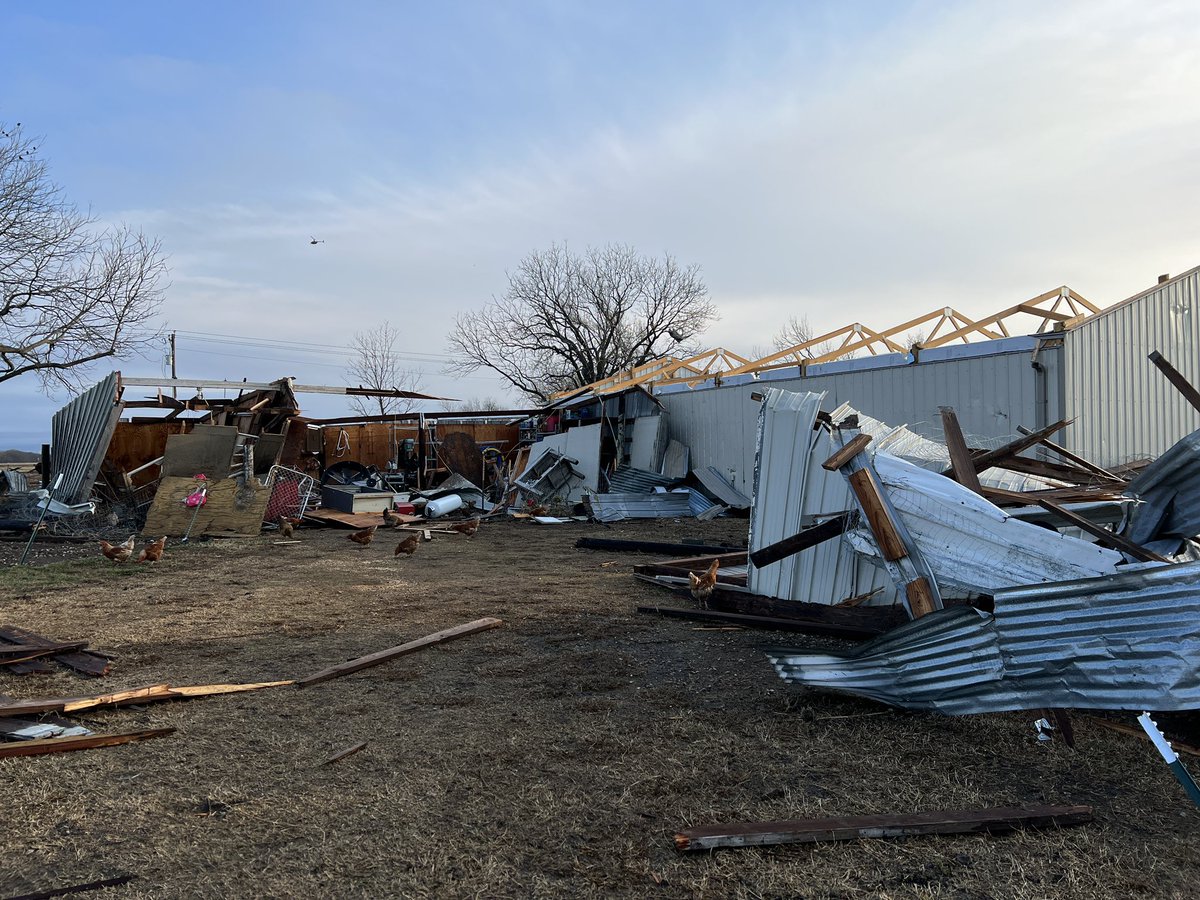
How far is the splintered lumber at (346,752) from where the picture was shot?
4.18 metres

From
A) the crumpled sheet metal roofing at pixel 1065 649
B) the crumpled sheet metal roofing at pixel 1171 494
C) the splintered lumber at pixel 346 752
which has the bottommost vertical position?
the splintered lumber at pixel 346 752

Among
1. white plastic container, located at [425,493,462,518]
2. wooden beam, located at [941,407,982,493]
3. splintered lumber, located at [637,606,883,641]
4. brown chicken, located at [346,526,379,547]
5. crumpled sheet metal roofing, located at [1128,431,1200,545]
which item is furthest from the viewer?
white plastic container, located at [425,493,462,518]

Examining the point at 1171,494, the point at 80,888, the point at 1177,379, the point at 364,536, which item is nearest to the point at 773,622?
the point at 1171,494

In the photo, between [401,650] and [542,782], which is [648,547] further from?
[542,782]

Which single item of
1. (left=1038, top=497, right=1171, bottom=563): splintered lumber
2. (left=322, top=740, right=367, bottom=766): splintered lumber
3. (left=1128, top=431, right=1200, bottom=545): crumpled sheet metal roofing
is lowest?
(left=322, top=740, right=367, bottom=766): splintered lumber

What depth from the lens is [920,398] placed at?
14.0 meters

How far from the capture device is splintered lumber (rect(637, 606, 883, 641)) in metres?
6.11

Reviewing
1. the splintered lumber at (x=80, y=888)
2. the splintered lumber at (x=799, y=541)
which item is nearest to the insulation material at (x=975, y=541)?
the splintered lumber at (x=799, y=541)

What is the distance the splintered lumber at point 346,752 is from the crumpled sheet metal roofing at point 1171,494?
4.54 metres

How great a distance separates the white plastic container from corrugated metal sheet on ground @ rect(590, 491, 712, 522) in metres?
3.08

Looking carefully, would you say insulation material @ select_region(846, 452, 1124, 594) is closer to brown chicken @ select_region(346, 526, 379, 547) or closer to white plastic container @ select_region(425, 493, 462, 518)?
brown chicken @ select_region(346, 526, 379, 547)

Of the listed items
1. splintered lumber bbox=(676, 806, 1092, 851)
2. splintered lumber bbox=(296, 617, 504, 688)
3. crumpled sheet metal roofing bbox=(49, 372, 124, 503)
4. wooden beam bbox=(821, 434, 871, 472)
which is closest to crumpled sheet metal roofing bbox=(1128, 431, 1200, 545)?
wooden beam bbox=(821, 434, 871, 472)

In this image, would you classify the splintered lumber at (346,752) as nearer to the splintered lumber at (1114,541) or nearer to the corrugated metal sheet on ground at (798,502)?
the corrugated metal sheet on ground at (798,502)

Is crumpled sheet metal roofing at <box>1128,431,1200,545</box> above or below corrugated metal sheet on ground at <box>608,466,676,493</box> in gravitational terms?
above
